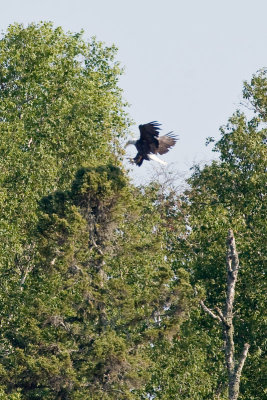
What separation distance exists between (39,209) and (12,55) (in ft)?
36.3

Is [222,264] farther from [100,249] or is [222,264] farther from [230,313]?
[230,313]

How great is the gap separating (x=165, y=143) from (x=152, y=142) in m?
0.30

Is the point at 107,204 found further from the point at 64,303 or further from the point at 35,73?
the point at 35,73

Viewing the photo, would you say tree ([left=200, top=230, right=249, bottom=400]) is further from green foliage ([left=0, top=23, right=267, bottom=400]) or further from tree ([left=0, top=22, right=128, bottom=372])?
tree ([left=0, top=22, right=128, bottom=372])

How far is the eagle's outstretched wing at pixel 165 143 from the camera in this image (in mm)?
28625

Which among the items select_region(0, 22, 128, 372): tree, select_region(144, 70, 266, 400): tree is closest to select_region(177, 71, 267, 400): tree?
select_region(144, 70, 266, 400): tree

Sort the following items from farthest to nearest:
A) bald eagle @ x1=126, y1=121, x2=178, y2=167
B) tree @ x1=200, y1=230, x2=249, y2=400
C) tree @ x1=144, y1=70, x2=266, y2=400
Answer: tree @ x1=144, y1=70, x2=266, y2=400
bald eagle @ x1=126, y1=121, x2=178, y2=167
tree @ x1=200, y1=230, x2=249, y2=400

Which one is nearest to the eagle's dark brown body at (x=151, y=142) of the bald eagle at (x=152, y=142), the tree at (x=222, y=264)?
the bald eagle at (x=152, y=142)

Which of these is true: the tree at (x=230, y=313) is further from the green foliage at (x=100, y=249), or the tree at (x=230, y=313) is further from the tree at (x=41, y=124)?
the tree at (x=41, y=124)

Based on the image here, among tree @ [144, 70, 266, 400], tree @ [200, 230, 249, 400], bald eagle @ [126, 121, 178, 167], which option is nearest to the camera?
tree @ [200, 230, 249, 400]

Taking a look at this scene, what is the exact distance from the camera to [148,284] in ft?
104

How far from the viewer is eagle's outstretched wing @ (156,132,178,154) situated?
28.6 m

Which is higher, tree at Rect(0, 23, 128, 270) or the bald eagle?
tree at Rect(0, 23, 128, 270)

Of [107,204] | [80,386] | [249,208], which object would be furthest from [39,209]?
[249,208]
